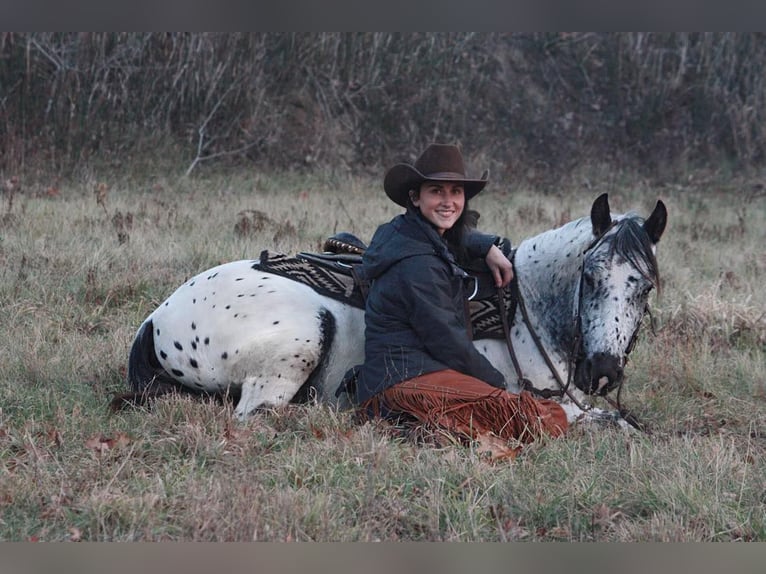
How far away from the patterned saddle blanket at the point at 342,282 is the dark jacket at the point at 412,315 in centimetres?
30

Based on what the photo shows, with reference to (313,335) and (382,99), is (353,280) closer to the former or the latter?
(313,335)

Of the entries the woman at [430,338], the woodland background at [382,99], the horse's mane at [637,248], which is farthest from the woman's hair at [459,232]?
the woodland background at [382,99]

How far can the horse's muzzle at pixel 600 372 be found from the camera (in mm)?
4711

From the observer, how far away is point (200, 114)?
15.5 m

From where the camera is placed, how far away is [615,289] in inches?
187

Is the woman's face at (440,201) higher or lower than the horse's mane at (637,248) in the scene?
higher

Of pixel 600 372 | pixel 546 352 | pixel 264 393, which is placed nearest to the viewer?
pixel 600 372

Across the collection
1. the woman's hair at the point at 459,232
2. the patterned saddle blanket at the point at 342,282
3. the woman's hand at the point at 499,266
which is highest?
the woman's hair at the point at 459,232

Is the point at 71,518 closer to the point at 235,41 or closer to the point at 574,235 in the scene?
the point at 574,235

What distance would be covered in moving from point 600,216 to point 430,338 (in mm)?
1110

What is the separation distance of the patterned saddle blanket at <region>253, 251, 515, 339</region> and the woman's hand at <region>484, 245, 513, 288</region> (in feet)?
0.31

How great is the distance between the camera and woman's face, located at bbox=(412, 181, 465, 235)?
494 centimetres

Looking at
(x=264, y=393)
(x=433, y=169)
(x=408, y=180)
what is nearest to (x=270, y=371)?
(x=264, y=393)

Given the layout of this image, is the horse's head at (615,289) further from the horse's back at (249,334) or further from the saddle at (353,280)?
the horse's back at (249,334)
